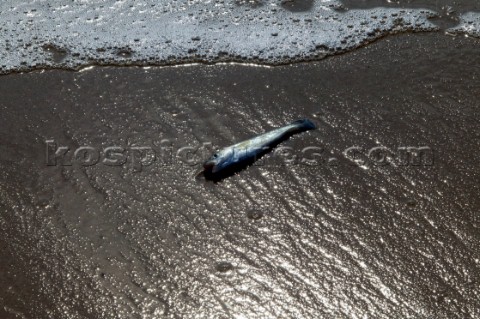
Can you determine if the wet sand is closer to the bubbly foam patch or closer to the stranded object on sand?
the stranded object on sand

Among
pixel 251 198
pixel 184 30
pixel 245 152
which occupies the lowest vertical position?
pixel 251 198

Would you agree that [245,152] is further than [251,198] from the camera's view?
Yes

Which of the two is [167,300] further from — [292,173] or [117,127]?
[117,127]

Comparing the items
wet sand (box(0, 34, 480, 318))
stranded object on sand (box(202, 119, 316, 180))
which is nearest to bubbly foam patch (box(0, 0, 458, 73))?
wet sand (box(0, 34, 480, 318))

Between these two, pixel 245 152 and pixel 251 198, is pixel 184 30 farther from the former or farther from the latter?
pixel 251 198

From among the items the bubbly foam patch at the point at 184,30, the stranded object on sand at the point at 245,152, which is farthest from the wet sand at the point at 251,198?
the bubbly foam patch at the point at 184,30

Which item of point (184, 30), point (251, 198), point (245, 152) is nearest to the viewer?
point (251, 198)

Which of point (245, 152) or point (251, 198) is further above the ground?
point (245, 152)

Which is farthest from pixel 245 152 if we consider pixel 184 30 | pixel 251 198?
pixel 184 30
